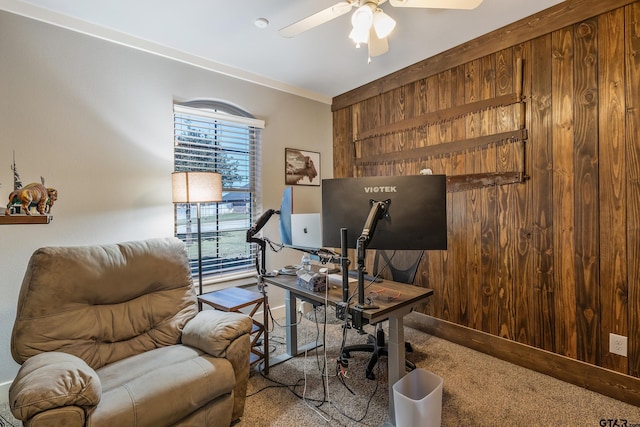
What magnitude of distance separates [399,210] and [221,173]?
221 centimetres

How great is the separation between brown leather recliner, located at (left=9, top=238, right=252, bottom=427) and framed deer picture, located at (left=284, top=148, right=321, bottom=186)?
1745 mm

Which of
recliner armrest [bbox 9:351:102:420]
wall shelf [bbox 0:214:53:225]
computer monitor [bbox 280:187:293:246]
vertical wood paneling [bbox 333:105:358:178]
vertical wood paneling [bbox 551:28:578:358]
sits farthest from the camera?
vertical wood paneling [bbox 333:105:358:178]

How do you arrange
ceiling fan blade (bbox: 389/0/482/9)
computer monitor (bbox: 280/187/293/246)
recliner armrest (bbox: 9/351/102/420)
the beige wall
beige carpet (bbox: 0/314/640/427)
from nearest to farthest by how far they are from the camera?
recliner armrest (bbox: 9/351/102/420), ceiling fan blade (bbox: 389/0/482/9), beige carpet (bbox: 0/314/640/427), the beige wall, computer monitor (bbox: 280/187/293/246)

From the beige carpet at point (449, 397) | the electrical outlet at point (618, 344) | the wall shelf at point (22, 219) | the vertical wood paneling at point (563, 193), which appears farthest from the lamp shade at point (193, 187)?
the electrical outlet at point (618, 344)

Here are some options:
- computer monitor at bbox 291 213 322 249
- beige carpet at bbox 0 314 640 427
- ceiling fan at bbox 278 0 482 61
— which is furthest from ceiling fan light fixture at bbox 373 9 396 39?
beige carpet at bbox 0 314 640 427

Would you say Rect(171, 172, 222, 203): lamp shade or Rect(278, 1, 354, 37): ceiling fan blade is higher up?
Rect(278, 1, 354, 37): ceiling fan blade

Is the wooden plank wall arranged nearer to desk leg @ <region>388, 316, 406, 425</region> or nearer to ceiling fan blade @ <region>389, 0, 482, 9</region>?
ceiling fan blade @ <region>389, 0, 482, 9</region>

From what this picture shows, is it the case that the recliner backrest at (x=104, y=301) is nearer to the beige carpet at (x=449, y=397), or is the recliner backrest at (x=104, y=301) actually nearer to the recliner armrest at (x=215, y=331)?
the recliner armrest at (x=215, y=331)

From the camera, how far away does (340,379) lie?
7.45 feet

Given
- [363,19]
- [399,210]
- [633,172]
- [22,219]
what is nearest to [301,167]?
[363,19]

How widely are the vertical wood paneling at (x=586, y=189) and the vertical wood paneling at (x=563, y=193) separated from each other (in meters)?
0.03

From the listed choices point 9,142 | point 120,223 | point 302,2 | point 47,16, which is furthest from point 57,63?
point 302,2

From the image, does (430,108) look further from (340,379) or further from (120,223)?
(120,223)

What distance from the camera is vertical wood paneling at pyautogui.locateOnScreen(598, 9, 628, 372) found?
2016mm
